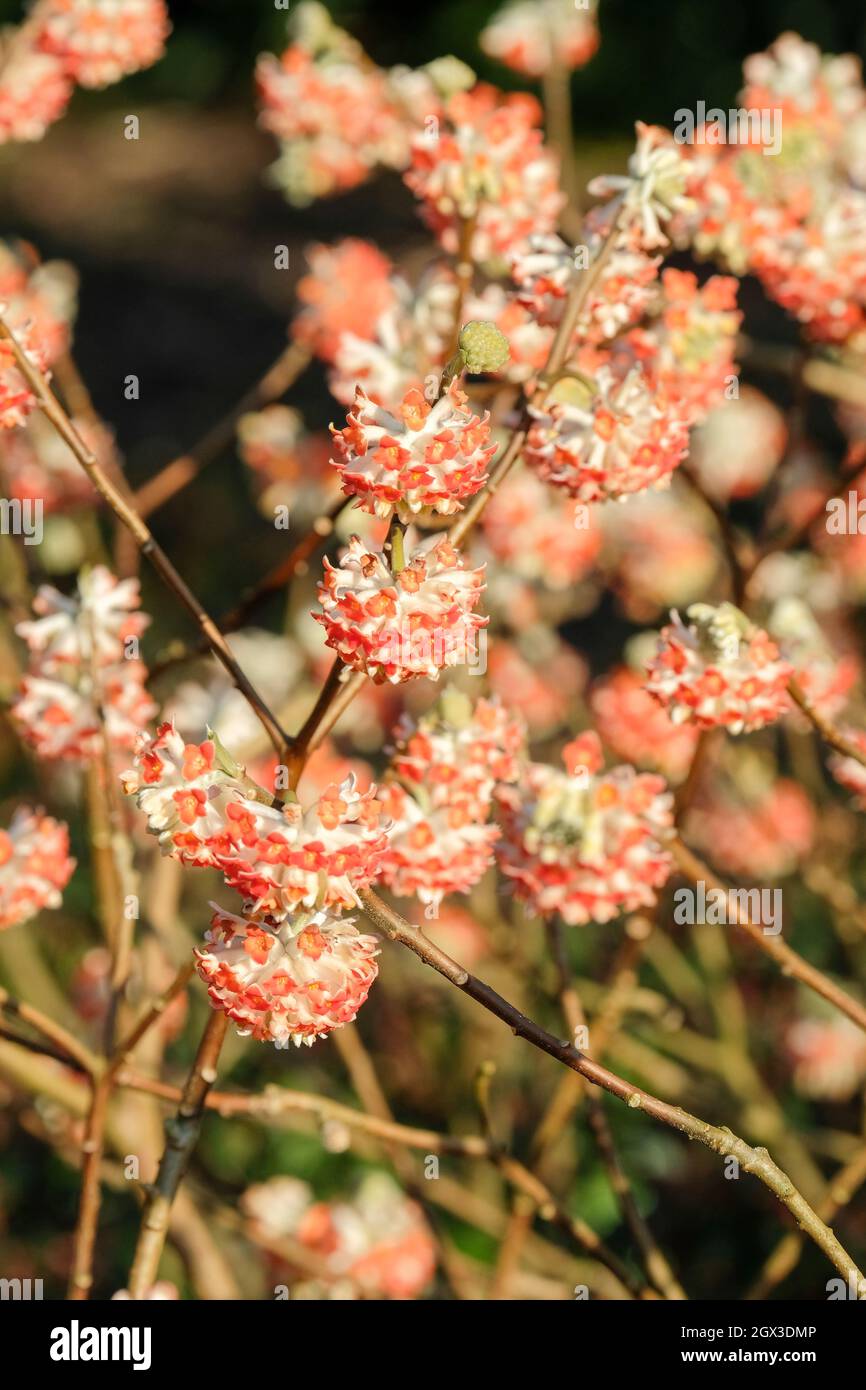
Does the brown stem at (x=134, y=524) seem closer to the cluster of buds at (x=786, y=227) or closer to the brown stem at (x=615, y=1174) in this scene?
the brown stem at (x=615, y=1174)

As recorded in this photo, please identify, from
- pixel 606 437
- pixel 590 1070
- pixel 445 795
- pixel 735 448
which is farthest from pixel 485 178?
pixel 735 448

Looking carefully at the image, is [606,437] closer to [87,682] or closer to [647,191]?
[647,191]

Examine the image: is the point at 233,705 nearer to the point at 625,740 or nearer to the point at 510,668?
the point at 625,740

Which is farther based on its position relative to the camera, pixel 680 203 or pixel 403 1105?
pixel 403 1105

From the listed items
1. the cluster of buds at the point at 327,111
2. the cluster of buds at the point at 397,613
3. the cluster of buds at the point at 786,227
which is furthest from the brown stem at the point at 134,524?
the cluster of buds at the point at 327,111

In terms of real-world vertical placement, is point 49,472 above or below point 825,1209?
above

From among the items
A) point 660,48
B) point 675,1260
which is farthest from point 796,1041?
point 660,48
